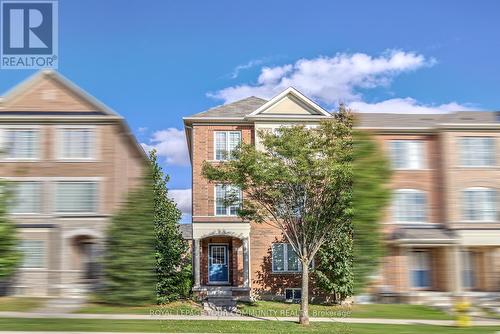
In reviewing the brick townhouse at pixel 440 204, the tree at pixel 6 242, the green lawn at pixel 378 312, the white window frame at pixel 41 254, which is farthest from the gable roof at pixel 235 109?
the tree at pixel 6 242

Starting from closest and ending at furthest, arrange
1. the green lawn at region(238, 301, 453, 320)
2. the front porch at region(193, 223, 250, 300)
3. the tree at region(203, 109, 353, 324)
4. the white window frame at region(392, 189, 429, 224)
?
the white window frame at region(392, 189, 429, 224), the green lawn at region(238, 301, 453, 320), the tree at region(203, 109, 353, 324), the front porch at region(193, 223, 250, 300)

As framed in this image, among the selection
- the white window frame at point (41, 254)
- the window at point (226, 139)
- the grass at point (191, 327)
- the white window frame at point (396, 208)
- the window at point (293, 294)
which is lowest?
the window at point (293, 294)

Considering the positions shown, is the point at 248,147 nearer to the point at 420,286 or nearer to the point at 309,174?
the point at 309,174

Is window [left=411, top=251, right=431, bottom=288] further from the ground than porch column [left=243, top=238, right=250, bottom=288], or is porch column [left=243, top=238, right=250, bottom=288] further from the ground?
window [left=411, top=251, right=431, bottom=288]

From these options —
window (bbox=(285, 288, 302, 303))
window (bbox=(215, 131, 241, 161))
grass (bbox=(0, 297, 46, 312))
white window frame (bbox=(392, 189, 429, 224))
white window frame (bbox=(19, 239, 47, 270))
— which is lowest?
window (bbox=(285, 288, 302, 303))

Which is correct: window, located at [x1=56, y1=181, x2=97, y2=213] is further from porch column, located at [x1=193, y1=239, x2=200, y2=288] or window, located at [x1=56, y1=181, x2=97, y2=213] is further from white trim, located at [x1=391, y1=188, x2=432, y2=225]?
porch column, located at [x1=193, y1=239, x2=200, y2=288]

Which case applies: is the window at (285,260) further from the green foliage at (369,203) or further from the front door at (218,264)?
the green foliage at (369,203)

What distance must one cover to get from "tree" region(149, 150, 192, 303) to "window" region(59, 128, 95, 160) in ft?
24.6

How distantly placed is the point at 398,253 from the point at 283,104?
41.6ft

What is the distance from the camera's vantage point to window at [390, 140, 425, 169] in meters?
11.2

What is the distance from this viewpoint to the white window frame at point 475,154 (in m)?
11.7

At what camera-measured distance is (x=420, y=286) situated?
38.9ft

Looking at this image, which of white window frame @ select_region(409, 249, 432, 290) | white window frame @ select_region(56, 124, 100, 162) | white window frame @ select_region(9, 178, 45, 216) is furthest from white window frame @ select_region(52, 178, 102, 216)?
white window frame @ select_region(409, 249, 432, 290)

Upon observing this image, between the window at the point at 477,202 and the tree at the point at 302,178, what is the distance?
152 inches
